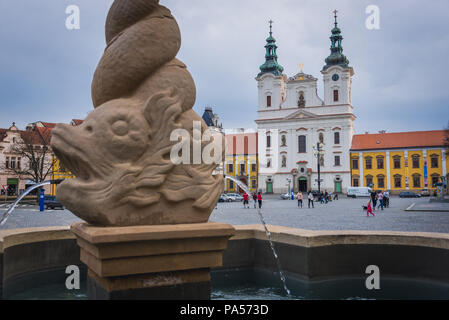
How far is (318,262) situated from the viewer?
5133mm

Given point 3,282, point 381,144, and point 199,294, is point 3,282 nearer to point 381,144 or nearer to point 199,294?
point 199,294

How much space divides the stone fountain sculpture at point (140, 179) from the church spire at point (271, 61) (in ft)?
200

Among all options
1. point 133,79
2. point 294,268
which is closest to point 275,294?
point 294,268

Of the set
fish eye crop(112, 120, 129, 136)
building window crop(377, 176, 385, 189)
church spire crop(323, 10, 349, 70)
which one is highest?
church spire crop(323, 10, 349, 70)

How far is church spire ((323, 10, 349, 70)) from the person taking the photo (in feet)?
196

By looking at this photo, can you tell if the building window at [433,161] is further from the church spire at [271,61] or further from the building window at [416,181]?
the church spire at [271,61]

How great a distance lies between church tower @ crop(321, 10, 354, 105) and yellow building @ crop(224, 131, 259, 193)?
1396cm

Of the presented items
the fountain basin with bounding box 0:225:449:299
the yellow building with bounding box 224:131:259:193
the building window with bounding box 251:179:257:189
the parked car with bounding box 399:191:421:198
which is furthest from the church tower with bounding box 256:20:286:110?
the fountain basin with bounding box 0:225:449:299

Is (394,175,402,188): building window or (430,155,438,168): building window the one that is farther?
(394,175,402,188): building window

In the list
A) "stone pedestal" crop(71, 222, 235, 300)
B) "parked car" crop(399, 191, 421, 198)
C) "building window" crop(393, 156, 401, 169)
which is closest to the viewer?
"stone pedestal" crop(71, 222, 235, 300)

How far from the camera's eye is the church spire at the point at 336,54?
59750 mm

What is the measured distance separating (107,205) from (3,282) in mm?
2241

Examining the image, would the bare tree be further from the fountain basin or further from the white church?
the white church

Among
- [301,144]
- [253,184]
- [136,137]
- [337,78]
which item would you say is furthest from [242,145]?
[136,137]
